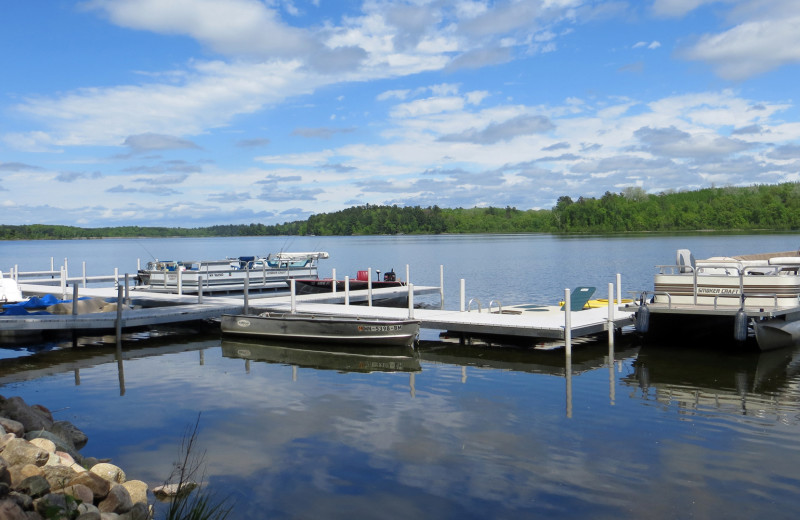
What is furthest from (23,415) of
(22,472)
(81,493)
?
(81,493)

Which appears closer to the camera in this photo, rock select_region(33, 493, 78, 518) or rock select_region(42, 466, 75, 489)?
rock select_region(33, 493, 78, 518)

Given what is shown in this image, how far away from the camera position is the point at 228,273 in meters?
29.4

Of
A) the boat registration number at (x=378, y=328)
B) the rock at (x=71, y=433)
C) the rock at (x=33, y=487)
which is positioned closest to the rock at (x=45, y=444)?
the rock at (x=33, y=487)

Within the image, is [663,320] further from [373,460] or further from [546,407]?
[373,460]

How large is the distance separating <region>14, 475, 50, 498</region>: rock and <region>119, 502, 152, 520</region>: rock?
0.70 meters

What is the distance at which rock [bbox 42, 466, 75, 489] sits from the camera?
6.04 meters

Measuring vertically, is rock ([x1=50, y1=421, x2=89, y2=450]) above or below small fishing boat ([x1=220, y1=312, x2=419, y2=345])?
below

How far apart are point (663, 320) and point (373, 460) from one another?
9.82 meters

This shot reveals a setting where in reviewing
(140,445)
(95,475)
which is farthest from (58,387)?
(95,475)

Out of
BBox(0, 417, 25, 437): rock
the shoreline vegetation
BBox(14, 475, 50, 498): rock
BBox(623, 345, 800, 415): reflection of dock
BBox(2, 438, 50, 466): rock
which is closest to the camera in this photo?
BBox(14, 475, 50, 498): rock

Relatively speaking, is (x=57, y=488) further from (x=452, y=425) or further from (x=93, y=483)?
(x=452, y=425)

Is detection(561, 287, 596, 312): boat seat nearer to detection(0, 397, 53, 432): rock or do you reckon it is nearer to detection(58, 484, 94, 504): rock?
detection(0, 397, 53, 432): rock

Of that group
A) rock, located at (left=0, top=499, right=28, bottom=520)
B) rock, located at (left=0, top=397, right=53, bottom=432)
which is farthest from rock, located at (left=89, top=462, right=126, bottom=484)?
rock, located at (left=0, top=397, right=53, bottom=432)

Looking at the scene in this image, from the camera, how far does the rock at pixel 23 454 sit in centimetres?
623
